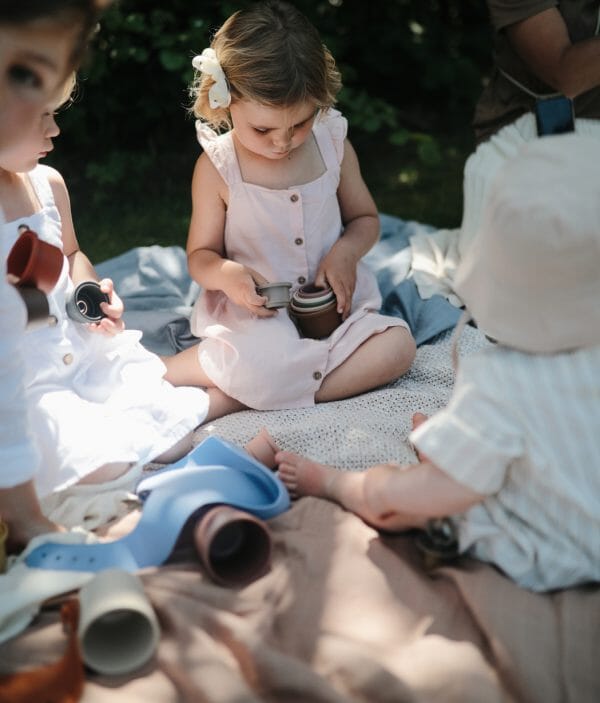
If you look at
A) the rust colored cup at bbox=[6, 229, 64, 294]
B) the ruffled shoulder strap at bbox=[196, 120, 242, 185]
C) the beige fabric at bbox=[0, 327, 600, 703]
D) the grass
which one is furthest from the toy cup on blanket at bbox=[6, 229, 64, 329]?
the grass

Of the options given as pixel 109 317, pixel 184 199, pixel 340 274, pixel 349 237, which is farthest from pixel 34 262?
pixel 184 199

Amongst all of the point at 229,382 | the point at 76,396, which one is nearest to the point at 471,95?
the point at 229,382

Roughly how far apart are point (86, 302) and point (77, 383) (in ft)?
0.66

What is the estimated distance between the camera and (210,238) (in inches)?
102

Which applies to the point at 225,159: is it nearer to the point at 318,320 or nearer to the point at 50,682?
the point at 318,320

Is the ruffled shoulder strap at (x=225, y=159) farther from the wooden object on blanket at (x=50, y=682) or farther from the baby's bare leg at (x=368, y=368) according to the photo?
the wooden object on blanket at (x=50, y=682)

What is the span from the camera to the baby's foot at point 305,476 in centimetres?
192

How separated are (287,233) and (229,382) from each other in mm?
484

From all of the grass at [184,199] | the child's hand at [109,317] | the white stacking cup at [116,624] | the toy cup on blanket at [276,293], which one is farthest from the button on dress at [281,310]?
the grass at [184,199]

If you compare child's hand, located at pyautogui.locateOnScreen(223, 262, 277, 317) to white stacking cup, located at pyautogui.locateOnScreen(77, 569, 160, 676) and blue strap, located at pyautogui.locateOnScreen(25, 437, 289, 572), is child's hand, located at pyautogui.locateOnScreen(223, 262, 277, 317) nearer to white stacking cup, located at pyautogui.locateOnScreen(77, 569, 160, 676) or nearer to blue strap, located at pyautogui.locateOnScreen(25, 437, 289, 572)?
blue strap, located at pyautogui.locateOnScreen(25, 437, 289, 572)

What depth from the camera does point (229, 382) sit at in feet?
7.93

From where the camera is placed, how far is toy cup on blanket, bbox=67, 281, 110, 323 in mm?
2131

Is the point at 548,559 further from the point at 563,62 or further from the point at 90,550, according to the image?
the point at 563,62

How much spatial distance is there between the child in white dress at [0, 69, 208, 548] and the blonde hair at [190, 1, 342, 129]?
55 cm
